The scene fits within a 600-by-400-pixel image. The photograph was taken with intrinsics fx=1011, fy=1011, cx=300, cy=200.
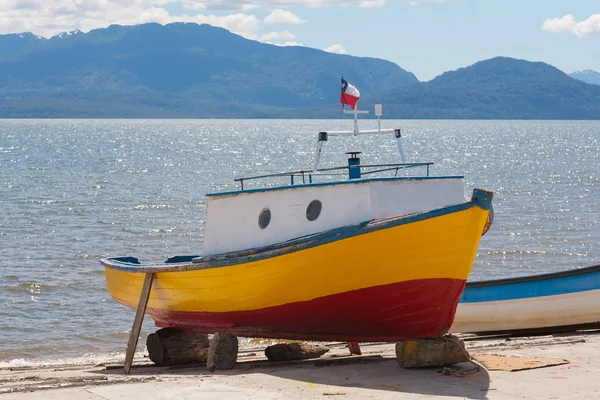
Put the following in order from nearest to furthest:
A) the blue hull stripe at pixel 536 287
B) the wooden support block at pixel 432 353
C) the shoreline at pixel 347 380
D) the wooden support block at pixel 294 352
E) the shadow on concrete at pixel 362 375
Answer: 1. the shoreline at pixel 347 380
2. the shadow on concrete at pixel 362 375
3. the wooden support block at pixel 432 353
4. the wooden support block at pixel 294 352
5. the blue hull stripe at pixel 536 287

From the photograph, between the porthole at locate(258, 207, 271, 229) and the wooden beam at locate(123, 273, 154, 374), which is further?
the wooden beam at locate(123, 273, 154, 374)

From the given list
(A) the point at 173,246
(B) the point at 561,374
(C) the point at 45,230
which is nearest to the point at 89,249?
(A) the point at 173,246

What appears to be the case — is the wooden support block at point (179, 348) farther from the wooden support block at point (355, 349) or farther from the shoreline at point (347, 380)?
the wooden support block at point (355, 349)

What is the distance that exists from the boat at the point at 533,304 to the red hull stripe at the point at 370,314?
15.1 ft

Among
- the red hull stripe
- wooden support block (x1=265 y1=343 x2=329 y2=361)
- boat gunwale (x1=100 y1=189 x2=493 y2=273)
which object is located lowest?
wooden support block (x1=265 y1=343 x2=329 y2=361)

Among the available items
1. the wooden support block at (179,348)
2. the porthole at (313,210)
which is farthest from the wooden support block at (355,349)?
the porthole at (313,210)

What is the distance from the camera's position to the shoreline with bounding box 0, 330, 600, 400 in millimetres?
12250

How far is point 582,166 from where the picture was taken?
93.6 meters

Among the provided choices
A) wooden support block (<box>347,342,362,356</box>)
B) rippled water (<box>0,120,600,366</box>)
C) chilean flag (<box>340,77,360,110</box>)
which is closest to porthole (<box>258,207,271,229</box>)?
chilean flag (<box>340,77,360,110</box>)

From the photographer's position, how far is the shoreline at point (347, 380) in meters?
12.2

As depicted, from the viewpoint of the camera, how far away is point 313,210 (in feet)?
48.6

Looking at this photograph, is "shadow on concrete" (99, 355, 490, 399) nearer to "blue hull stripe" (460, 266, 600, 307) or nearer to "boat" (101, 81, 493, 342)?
"boat" (101, 81, 493, 342)

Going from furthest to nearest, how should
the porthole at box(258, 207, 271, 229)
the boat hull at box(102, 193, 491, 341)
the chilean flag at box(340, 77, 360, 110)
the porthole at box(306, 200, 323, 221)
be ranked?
1. the chilean flag at box(340, 77, 360, 110)
2. the porthole at box(258, 207, 271, 229)
3. the porthole at box(306, 200, 323, 221)
4. the boat hull at box(102, 193, 491, 341)

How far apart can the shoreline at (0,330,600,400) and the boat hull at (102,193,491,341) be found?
619 mm
